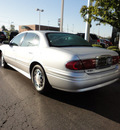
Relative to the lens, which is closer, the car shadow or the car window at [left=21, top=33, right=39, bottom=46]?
the car shadow

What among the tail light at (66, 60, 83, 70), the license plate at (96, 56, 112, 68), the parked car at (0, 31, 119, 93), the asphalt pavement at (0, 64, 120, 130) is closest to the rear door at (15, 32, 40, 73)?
the parked car at (0, 31, 119, 93)

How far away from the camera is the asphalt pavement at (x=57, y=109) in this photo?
6.88 feet

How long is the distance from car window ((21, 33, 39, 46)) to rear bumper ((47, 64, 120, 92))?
102 centimetres

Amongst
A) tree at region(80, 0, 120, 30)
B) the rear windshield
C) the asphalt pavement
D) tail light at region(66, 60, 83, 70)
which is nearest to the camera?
the asphalt pavement

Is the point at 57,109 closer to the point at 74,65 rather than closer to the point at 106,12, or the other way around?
the point at 74,65

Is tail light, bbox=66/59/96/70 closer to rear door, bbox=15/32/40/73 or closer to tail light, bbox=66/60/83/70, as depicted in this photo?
tail light, bbox=66/60/83/70

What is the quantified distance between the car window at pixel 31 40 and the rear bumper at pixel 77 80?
102cm

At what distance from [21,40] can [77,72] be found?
7.67ft

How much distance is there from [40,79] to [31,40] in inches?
43.4

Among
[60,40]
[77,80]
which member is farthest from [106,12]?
[77,80]

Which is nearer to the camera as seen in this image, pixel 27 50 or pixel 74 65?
pixel 74 65

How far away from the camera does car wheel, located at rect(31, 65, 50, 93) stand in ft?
9.62

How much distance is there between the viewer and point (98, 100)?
2.97 metres

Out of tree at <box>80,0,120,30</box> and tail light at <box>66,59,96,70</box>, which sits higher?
tree at <box>80,0,120,30</box>
